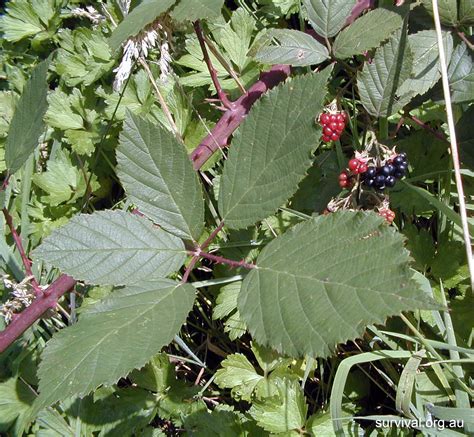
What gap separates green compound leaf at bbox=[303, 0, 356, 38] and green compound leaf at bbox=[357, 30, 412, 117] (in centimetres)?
14

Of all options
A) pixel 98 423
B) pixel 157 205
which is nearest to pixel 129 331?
pixel 157 205

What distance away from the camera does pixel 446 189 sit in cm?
162

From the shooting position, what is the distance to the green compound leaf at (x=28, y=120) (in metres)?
1.40

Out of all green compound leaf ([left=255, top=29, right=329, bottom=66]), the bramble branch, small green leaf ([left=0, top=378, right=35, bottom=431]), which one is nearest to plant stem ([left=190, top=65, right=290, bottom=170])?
the bramble branch

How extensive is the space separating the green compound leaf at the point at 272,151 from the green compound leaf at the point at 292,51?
10.3 inches

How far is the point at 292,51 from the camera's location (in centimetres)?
145

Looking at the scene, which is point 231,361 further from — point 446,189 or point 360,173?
point 446,189

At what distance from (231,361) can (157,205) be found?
639mm

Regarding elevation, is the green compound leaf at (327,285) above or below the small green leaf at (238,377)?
above

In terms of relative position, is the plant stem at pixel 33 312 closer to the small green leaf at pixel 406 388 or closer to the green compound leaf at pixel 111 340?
the green compound leaf at pixel 111 340

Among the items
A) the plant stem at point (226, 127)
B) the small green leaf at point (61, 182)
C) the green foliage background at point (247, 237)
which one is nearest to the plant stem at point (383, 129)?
the green foliage background at point (247, 237)

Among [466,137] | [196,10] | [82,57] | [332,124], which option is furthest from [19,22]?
[466,137]

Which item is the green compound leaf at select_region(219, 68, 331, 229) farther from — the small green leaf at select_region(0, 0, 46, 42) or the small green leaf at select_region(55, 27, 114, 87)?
the small green leaf at select_region(0, 0, 46, 42)

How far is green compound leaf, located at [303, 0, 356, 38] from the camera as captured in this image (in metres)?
1.45
